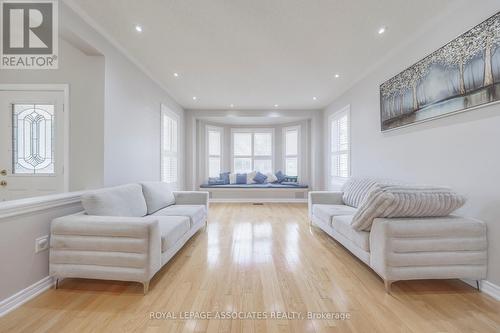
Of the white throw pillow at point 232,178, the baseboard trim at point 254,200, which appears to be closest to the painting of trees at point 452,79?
the baseboard trim at point 254,200

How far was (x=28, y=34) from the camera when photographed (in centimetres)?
221

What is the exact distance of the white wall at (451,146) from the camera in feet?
5.72

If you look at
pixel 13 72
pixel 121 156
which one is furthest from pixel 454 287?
pixel 13 72

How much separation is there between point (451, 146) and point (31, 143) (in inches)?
187

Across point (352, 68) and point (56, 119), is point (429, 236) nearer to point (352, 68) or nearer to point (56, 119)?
point (352, 68)

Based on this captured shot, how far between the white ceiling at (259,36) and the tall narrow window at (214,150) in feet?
9.03

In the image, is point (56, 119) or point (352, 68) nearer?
point (56, 119)

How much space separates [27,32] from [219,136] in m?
4.93

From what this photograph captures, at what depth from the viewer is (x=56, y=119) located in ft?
8.32

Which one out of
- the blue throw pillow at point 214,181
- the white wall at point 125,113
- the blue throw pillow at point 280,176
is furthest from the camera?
the blue throw pillow at point 280,176

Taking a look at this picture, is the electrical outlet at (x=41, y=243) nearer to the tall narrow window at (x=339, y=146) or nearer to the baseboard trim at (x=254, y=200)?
the baseboard trim at (x=254, y=200)

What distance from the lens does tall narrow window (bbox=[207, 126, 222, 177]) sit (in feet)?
22.1

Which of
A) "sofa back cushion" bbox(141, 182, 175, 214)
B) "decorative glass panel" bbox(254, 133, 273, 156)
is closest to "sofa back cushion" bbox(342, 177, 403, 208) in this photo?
"sofa back cushion" bbox(141, 182, 175, 214)

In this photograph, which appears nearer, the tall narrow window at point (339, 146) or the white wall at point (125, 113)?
the white wall at point (125, 113)
